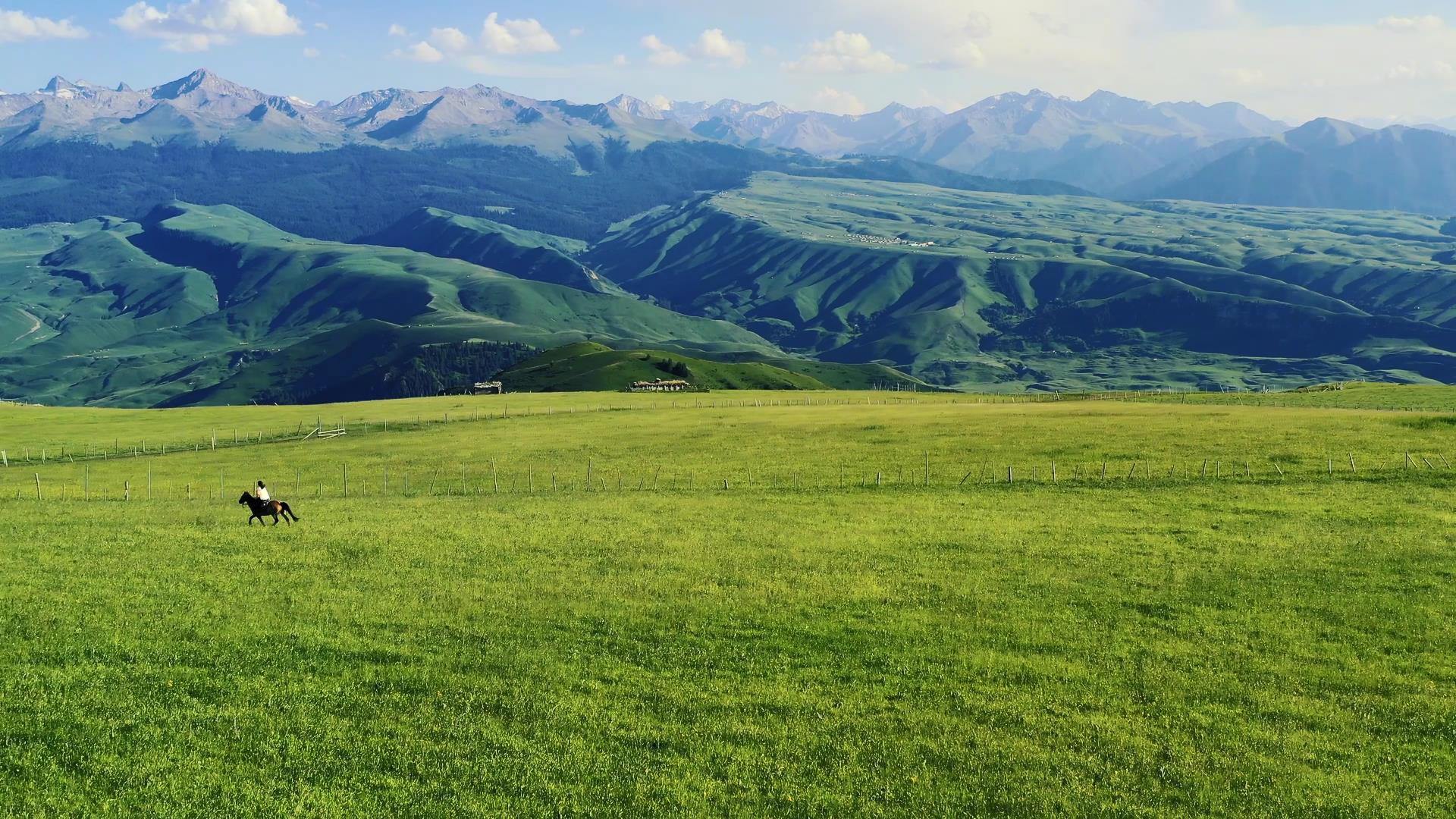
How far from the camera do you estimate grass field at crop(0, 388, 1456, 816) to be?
22.3 m

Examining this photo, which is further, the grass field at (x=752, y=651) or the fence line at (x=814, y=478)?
the fence line at (x=814, y=478)

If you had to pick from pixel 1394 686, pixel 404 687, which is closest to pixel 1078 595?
pixel 1394 686

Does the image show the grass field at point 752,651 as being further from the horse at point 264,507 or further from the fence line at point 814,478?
the horse at point 264,507

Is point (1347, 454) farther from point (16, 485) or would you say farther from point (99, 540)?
point (16, 485)

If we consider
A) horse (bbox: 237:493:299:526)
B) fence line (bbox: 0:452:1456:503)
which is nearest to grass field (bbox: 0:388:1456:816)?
fence line (bbox: 0:452:1456:503)

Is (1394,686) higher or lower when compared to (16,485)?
higher

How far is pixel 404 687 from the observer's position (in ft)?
90.2

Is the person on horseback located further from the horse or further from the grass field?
the grass field

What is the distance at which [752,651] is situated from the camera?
31109 mm

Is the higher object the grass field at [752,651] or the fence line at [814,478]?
the grass field at [752,651]

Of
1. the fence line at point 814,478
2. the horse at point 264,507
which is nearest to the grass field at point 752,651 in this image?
the fence line at point 814,478

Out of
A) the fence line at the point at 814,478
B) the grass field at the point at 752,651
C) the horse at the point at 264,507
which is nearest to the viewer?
the grass field at the point at 752,651

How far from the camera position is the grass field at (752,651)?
2230cm

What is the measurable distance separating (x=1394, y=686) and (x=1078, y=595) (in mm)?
11162
